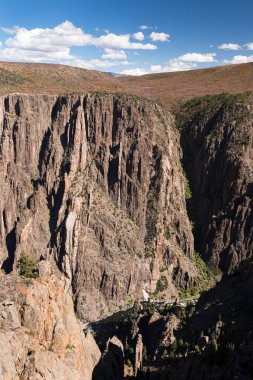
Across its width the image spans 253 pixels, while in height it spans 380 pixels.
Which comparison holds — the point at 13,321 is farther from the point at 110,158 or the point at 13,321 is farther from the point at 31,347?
the point at 110,158

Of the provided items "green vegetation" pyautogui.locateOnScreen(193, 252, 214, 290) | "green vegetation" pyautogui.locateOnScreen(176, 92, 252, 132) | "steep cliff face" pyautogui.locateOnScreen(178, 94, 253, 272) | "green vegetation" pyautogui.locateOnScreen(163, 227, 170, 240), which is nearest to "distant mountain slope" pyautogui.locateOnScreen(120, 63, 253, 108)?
"green vegetation" pyautogui.locateOnScreen(176, 92, 252, 132)

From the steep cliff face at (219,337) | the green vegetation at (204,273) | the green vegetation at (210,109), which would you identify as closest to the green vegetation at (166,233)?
the green vegetation at (204,273)

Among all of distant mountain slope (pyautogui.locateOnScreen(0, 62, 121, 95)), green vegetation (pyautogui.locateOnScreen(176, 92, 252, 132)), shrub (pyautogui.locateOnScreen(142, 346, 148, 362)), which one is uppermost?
distant mountain slope (pyautogui.locateOnScreen(0, 62, 121, 95))

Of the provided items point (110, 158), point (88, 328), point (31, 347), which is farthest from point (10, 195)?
point (31, 347)

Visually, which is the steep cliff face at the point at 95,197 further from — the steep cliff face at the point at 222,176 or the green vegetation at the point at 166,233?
the steep cliff face at the point at 222,176

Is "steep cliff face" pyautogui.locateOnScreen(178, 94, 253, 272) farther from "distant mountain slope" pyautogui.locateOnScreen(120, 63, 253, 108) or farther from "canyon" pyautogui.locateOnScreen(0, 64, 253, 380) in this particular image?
"distant mountain slope" pyautogui.locateOnScreen(120, 63, 253, 108)

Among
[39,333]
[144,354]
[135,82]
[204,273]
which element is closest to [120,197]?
[204,273]
